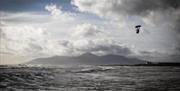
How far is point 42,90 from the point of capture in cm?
1745

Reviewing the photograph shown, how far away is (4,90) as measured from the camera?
17.5 metres

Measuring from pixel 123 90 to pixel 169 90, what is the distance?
3168mm

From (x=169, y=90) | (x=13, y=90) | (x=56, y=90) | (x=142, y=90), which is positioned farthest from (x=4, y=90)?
(x=169, y=90)

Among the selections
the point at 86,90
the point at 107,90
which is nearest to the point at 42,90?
the point at 86,90

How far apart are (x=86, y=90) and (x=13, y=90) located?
17.0 feet

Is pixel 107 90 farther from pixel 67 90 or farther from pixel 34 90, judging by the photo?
pixel 34 90

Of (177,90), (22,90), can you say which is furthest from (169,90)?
(22,90)

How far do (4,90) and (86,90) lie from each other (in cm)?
576

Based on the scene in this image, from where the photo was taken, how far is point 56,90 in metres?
17.7

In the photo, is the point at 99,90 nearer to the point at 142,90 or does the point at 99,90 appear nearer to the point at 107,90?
the point at 107,90

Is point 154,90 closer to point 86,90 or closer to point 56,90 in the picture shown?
point 86,90

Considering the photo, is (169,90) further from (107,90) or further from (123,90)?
(107,90)

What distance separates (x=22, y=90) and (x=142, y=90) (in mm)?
8450

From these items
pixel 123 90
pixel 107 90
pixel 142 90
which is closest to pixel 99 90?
pixel 107 90
